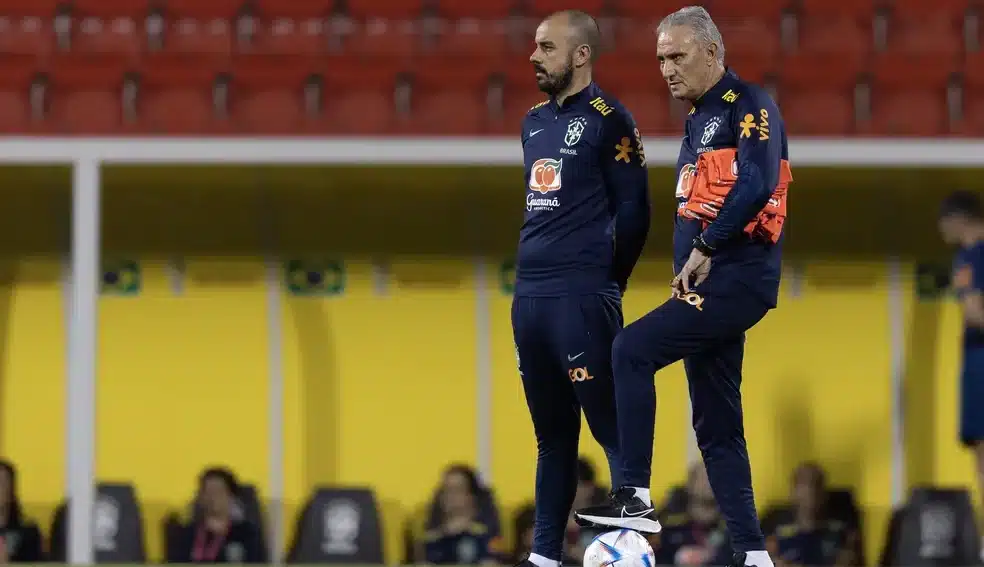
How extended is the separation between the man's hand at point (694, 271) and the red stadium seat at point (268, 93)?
3398mm

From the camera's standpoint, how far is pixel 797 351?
8727 mm

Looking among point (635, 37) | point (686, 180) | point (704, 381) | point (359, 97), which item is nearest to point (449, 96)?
point (359, 97)

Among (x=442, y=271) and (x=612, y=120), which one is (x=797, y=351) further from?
(x=612, y=120)

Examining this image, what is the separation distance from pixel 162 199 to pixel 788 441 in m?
3.47

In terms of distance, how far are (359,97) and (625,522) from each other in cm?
366

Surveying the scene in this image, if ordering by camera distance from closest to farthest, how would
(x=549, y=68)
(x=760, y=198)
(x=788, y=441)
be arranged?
(x=760, y=198) → (x=549, y=68) → (x=788, y=441)

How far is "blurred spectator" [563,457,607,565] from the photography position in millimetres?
7617

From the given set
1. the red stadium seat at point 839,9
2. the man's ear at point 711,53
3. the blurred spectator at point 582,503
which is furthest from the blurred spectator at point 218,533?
the man's ear at point 711,53

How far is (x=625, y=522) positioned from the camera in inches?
172

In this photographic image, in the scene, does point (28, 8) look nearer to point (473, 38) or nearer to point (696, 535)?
point (473, 38)

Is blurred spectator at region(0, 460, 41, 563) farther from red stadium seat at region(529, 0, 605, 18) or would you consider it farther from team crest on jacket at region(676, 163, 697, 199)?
team crest on jacket at region(676, 163, 697, 199)

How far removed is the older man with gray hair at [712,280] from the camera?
14.3ft

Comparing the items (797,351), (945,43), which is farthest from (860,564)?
(945,43)

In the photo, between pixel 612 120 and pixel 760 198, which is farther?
pixel 612 120
